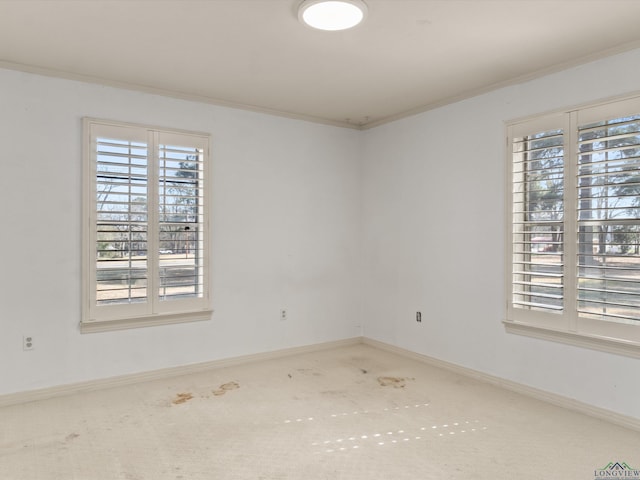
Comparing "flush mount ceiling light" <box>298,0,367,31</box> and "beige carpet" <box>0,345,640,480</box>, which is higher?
"flush mount ceiling light" <box>298,0,367,31</box>

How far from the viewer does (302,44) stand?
10.2ft

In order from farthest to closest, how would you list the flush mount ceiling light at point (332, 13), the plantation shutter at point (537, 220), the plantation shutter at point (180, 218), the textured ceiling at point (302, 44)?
the plantation shutter at point (180, 218), the plantation shutter at point (537, 220), the textured ceiling at point (302, 44), the flush mount ceiling light at point (332, 13)

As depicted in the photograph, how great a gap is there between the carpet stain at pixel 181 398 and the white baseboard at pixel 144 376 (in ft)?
1.75

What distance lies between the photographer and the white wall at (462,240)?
129 inches

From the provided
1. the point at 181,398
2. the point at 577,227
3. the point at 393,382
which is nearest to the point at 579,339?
the point at 577,227

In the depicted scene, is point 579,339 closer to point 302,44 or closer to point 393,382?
point 393,382

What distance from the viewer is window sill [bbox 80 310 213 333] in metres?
3.76

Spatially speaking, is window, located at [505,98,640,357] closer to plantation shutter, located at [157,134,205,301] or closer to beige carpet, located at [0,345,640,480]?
beige carpet, located at [0,345,640,480]

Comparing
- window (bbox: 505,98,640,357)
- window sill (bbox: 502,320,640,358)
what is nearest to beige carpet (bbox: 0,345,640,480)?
window sill (bbox: 502,320,640,358)

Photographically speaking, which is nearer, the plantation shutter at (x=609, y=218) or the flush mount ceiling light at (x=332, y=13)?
the flush mount ceiling light at (x=332, y=13)

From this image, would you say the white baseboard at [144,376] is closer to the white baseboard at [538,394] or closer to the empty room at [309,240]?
the empty room at [309,240]

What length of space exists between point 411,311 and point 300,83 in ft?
8.42

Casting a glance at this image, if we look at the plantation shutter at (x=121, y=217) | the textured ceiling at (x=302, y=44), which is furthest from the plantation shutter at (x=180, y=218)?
the textured ceiling at (x=302, y=44)

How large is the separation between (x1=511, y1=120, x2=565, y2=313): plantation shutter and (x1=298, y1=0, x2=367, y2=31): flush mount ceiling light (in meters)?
1.85
